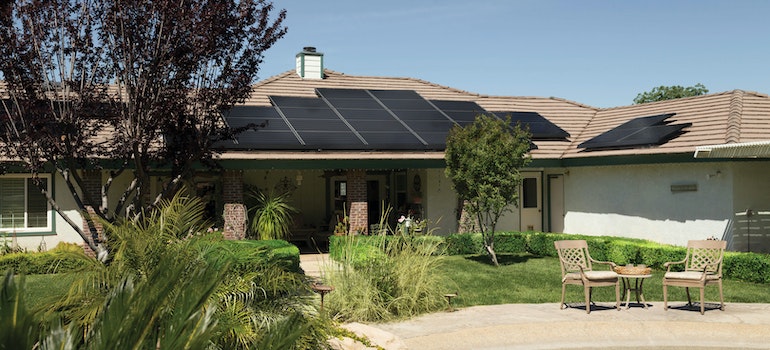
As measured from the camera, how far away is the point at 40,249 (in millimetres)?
18234

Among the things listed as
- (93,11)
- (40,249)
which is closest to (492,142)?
(93,11)

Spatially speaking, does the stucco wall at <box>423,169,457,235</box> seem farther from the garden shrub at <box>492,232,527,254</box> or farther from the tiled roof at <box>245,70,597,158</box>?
the tiled roof at <box>245,70,597,158</box>

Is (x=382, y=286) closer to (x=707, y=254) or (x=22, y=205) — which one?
(x=707, y=254)

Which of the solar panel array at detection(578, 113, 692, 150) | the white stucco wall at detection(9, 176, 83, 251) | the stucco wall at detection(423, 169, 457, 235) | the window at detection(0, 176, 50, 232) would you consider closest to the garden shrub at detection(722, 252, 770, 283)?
the solar panel array at detection(578, 113, 692, 150)

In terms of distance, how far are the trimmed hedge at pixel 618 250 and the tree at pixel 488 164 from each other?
2071 millimetres

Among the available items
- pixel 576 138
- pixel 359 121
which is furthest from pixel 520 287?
pixel 576 138

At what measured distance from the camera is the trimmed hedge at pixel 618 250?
50.7 ft

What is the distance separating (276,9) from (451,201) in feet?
37.7

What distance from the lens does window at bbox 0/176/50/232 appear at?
61.5 feet

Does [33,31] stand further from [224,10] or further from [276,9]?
[276,9]

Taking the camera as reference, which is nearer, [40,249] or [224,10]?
[224,10]

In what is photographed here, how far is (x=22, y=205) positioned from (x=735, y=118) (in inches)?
752

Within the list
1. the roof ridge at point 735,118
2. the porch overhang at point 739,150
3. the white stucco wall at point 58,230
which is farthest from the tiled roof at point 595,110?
the white stucco wall at point 58,230

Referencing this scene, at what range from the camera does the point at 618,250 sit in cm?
1859
